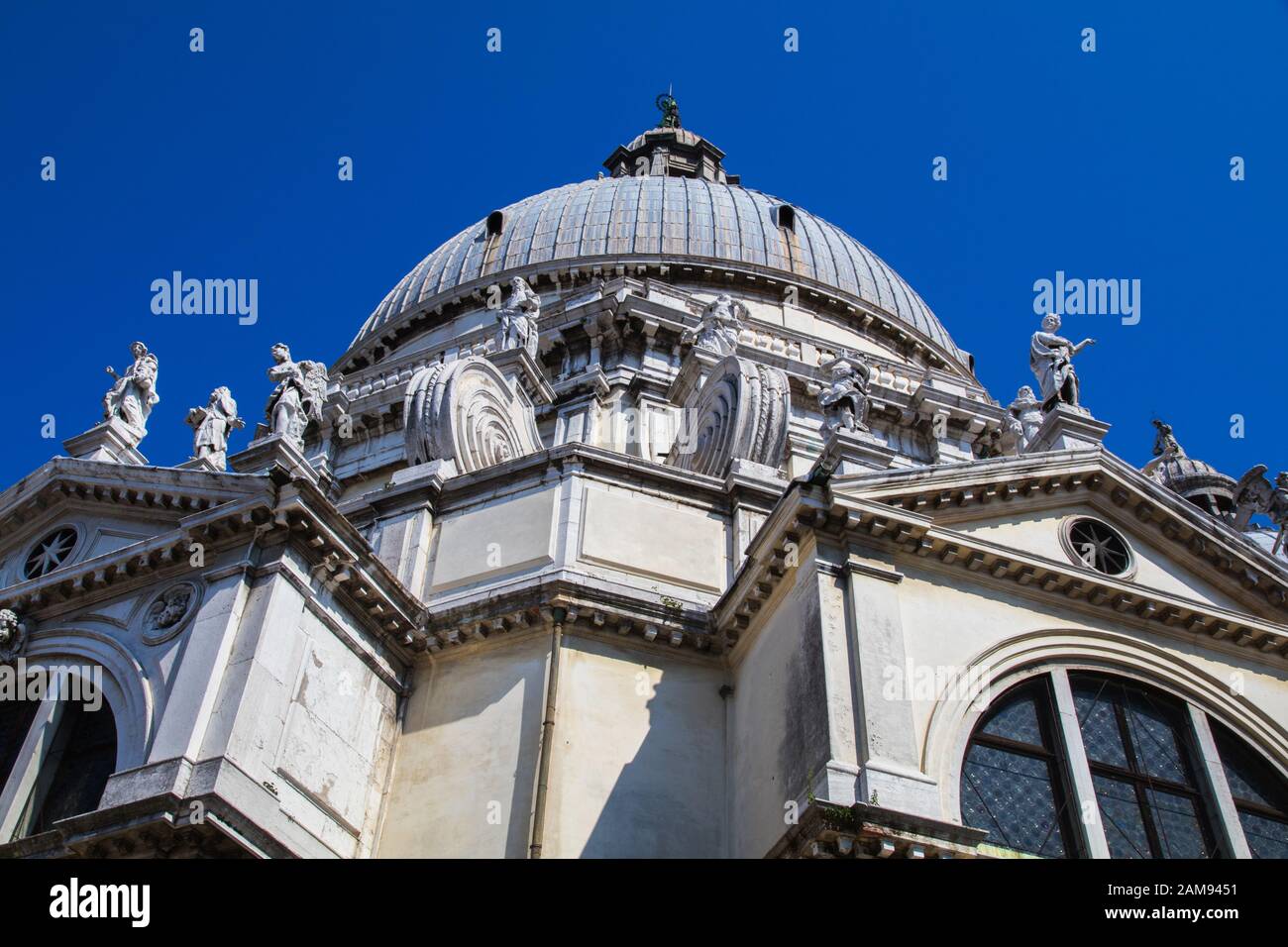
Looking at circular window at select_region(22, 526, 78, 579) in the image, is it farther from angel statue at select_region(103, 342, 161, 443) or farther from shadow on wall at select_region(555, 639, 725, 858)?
shadow on wall at select_region(555, 639, 725, 858)

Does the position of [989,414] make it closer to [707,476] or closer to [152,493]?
[707,476]

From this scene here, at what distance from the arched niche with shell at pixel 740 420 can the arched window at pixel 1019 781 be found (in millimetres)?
6751

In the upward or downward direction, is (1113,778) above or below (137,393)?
below

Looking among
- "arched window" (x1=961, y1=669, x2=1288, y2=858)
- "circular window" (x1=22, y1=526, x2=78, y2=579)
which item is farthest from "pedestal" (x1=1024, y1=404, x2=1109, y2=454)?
"circular window" (x1=22, y1=526, x2=78, y2=579)

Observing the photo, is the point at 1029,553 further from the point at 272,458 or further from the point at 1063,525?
the point at 272,458

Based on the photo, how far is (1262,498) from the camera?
2691 cm

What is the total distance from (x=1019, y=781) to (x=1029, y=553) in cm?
318

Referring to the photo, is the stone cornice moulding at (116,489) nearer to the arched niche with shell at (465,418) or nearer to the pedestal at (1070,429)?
the arched niche with shell at (465,418)

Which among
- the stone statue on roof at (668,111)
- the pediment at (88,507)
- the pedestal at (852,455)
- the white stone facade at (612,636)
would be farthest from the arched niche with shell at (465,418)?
the stone statue on roof at (668,111)

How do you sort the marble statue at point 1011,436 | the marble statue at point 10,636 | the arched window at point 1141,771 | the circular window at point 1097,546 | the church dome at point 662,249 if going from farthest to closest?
the church dome at point 662,249, the marble statue at point 1011,436, the circular window at point 1097,546, the marble statue at point 10,636, the arched window at point 1141,771

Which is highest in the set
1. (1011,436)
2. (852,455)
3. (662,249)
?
(662,249)

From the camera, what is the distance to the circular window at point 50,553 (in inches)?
808

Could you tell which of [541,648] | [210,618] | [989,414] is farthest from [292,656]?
[989,414]

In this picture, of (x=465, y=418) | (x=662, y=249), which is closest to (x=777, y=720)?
(x=465, y=418)
